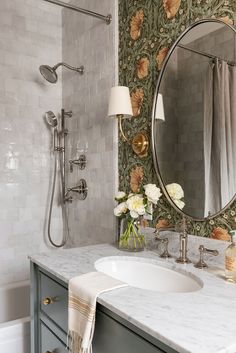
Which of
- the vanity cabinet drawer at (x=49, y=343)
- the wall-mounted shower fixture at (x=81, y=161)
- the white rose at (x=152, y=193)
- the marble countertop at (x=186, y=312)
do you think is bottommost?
the vanity cabinet drawer at (x=49, y=343)

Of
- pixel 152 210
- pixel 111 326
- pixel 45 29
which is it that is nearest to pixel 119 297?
pixel 111 326

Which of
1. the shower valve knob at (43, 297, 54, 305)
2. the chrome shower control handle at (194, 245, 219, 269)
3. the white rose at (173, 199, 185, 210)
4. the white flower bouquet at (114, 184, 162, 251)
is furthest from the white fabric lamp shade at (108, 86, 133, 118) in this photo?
the shower valve knob at (43, 297, 54, 305)

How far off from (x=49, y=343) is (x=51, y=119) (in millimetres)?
1726

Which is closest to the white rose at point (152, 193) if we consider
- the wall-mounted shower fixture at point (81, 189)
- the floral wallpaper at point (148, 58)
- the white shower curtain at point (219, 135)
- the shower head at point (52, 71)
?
the floral wallpaper at point (148, 58)

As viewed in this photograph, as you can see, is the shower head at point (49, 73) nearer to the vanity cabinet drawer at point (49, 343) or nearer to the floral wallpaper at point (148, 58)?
the floral wallpaper at point (148, 58)

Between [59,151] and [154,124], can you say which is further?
[59,151]

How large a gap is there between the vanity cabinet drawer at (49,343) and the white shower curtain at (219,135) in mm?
832

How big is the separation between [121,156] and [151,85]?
47 cm

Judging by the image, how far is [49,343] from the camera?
53.5 inches

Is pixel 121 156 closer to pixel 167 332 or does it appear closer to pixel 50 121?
pixel 50 121

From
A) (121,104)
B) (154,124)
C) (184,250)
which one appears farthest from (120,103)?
(184,250)

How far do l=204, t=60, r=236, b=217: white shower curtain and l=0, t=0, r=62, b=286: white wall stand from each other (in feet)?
5.24

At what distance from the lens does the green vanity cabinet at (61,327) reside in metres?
0.86

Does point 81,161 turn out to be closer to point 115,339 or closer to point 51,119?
point 51,119
